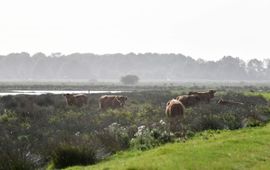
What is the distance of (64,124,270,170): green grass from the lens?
1346 cm

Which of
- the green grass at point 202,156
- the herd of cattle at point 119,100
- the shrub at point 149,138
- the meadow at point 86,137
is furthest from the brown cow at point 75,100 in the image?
the green grass at point 202,156

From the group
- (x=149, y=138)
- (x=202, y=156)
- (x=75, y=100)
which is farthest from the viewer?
(x=75, y=100)

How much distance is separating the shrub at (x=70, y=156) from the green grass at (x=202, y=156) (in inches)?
21.2

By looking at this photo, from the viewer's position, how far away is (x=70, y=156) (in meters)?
15.5

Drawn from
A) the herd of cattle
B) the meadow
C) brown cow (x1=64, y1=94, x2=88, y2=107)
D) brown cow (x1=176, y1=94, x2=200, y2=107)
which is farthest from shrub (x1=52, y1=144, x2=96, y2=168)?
brown cow (x1=64, y1=94, x2=88, y2=107)

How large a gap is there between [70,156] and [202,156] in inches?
163

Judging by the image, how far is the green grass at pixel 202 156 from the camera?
13461 mm

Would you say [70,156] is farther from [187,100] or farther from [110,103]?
[110,103]

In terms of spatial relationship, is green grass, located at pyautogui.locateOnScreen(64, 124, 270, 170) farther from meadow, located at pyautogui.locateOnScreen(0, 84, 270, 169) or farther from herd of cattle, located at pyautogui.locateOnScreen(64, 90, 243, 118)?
herd of cattle, located at pyautogui.locateOnScreen(64, 90, 243, 118)

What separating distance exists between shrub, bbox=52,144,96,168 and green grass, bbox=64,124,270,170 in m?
0.54

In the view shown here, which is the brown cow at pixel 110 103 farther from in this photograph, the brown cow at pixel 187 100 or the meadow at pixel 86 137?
the meadow at pixel 86 137

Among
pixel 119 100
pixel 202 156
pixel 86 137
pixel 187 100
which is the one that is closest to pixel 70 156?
pixel 86 137

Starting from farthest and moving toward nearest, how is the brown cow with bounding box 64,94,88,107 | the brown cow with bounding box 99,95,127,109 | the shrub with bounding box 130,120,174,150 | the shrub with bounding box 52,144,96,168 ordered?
the brown cow with bounding box 64,94,88,107
the brown cow with bounding box 99,95,127,109
the shrub with bounding box 130,120,174,150
the shrub with bounding box 52,144,96,168

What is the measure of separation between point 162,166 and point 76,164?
3.38 m
